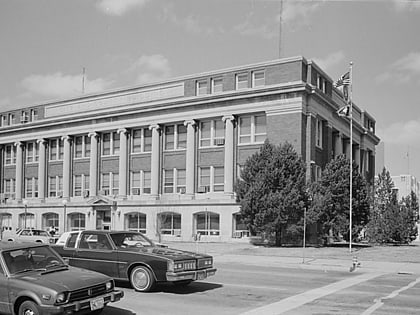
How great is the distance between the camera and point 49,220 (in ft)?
181

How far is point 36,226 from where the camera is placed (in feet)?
183

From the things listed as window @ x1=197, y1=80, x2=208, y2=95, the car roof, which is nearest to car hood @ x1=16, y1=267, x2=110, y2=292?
the car roof

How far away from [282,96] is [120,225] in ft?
62.1

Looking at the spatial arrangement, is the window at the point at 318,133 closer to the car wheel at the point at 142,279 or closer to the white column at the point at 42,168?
the white column at the point at 42,168

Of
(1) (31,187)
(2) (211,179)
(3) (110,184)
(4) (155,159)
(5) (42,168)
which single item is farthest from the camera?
(1) (31,187)

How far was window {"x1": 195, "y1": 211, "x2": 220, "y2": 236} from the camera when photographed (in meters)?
43.7

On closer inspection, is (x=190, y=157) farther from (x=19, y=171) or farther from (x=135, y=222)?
(x=19, y=171)

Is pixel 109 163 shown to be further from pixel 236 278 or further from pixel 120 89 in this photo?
pixel 236 278

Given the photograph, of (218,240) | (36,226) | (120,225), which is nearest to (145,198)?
(120,225)

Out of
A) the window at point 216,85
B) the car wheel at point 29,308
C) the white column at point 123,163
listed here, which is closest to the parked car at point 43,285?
the car wheel at point 29,308

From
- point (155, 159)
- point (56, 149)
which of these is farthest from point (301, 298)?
point (56, 149)

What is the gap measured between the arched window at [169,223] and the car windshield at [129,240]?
31526 mm

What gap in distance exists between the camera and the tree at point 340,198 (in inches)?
1484

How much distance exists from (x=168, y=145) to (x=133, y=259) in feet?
115
